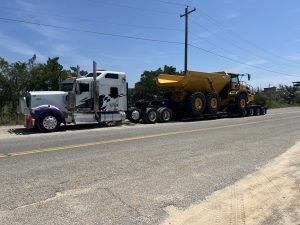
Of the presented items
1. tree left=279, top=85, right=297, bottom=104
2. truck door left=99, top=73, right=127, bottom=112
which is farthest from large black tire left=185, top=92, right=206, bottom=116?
tree left=279, top=85, right=297, bottom=104

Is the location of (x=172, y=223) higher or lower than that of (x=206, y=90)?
lower

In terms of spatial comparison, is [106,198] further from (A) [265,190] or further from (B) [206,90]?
(B) [206,90]

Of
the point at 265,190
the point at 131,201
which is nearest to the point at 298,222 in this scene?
the point at 265,190

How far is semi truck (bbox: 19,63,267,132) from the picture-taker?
1684 centimetres

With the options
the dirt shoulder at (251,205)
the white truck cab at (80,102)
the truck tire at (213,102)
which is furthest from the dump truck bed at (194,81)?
the dirt shoulder at (251,205)

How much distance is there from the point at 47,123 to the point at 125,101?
193 inches

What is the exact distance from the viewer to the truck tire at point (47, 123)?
53.3 feet

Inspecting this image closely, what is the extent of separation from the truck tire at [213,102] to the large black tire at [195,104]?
0.54 meters

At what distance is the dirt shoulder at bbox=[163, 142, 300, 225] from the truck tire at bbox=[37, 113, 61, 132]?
424 inches

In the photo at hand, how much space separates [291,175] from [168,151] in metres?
3.62

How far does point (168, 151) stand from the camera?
34.4 feet

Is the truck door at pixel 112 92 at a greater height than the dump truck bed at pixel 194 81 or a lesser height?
lesser

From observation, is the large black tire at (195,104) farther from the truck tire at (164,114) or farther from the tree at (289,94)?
the tree at (289,94)

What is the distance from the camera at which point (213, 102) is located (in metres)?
25.6
